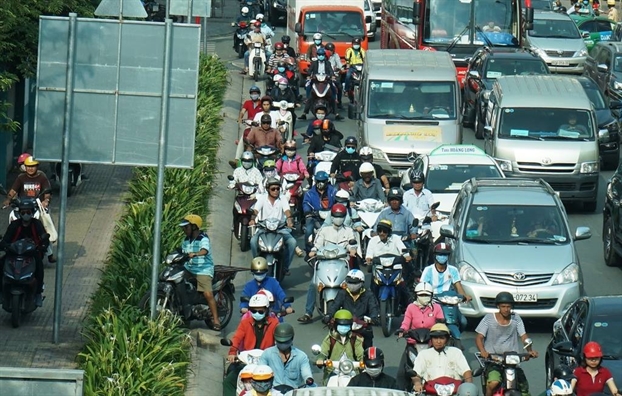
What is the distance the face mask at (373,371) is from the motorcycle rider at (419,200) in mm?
8388

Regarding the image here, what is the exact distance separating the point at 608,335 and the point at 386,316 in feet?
14.8

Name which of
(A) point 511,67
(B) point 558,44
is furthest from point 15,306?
(B) point 558,44

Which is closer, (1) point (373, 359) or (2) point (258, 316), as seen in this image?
(1) point (373, 359)

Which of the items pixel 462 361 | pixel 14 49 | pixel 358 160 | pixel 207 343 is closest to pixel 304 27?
pixel 358 160

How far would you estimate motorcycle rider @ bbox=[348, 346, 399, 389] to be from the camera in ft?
45.6

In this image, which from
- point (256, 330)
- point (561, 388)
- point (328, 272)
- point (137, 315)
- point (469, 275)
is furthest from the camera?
point (328, 272)

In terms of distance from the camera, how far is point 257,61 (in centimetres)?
4072

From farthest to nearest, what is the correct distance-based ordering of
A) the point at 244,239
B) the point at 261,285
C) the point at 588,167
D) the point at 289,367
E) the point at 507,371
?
the point at 588,167, the point at 244,239, the point at 261,285, the point at 507,371, the point at 289,367

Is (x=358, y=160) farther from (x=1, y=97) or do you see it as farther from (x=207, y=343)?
(x=207, y=343)

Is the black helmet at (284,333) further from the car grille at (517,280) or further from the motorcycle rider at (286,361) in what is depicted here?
the car grille at (517,280)

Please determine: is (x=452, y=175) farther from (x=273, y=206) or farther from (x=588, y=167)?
(x=588, y=167)

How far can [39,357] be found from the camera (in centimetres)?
1650

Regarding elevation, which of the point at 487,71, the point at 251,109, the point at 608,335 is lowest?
the point at 608,335

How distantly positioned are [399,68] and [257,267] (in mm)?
12521
